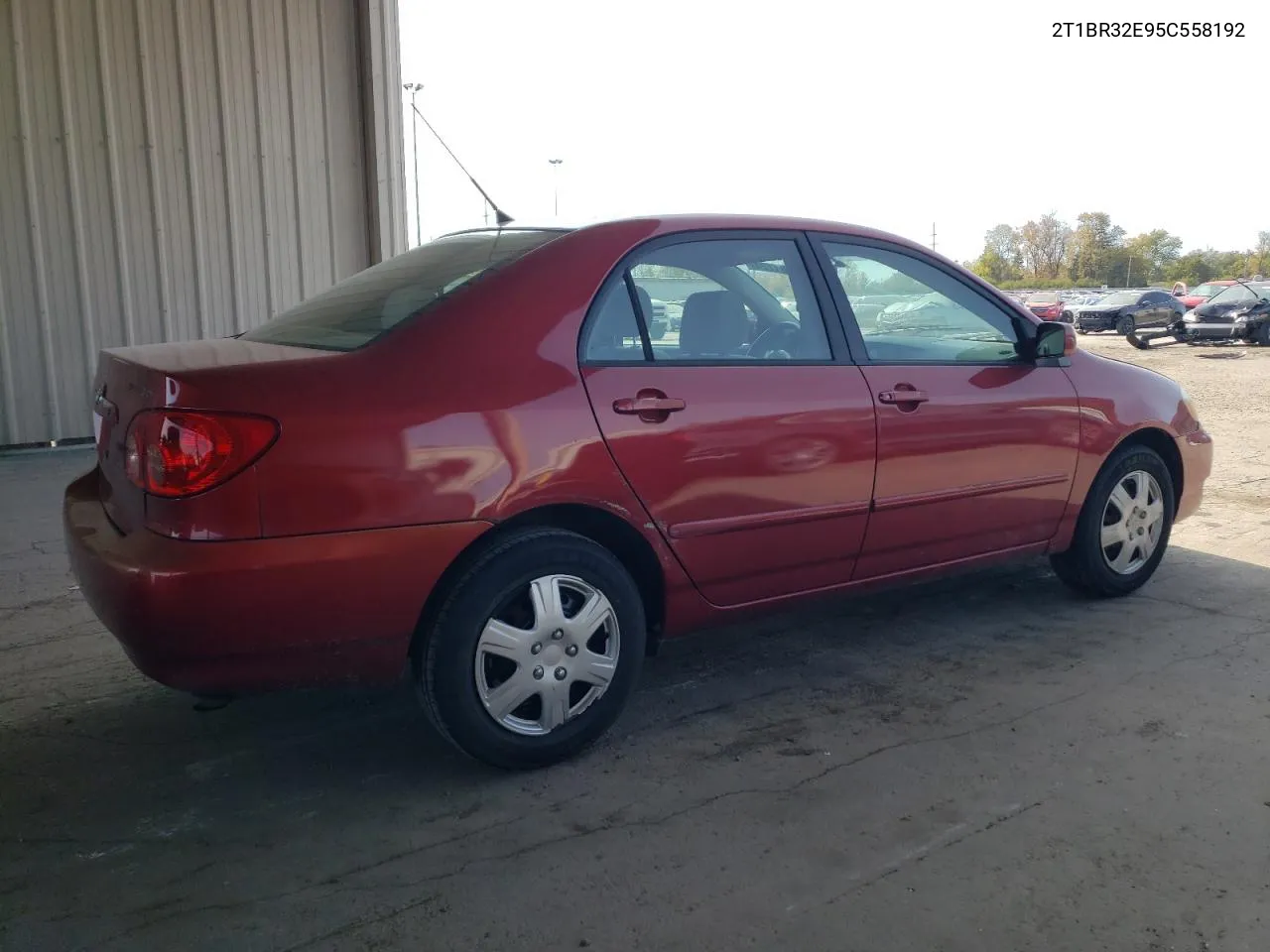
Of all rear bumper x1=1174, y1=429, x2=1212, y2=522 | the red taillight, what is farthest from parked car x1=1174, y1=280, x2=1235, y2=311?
the red taillight

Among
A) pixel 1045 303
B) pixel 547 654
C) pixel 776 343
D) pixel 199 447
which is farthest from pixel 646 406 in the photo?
pixel 1045 303

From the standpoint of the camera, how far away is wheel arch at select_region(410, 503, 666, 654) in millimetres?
2871

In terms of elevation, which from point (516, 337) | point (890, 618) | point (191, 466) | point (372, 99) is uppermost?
point (372, 99)

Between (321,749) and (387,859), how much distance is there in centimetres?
70

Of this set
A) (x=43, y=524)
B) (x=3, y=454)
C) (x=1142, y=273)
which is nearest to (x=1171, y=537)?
(x=43, y=524)

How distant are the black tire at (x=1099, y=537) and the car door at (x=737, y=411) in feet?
4.52

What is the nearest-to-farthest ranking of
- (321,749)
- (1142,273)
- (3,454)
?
1. (321,749)
2. (3,454)
3. (1142,273)

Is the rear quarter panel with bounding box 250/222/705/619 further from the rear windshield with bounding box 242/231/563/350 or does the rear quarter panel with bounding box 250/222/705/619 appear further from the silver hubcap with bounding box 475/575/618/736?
the silver hubcap with bounding box 475/575/618/736

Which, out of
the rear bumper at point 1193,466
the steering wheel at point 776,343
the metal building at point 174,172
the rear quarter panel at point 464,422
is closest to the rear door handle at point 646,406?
the rear quarter panel at point 464,422

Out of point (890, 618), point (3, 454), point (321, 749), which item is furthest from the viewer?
point (3, 454)

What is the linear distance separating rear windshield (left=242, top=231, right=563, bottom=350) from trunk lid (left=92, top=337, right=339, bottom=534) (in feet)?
0.45

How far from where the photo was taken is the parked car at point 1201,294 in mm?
25672

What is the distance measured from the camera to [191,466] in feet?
8.39

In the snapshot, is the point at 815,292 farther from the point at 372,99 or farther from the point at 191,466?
the point at 372,99
